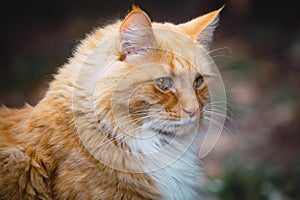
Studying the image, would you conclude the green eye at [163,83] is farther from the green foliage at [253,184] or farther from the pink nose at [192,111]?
the green foliage at [253,184]

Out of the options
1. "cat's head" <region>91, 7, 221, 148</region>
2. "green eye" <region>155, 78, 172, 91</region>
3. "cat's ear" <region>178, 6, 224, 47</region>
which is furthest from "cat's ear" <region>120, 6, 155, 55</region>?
"cat's ear" <region>178, 6, 224, 47</region>

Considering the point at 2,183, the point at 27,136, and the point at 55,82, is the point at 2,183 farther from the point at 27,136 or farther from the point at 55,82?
the point at 55,82

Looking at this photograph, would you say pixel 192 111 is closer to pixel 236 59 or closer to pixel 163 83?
pixel 163 83

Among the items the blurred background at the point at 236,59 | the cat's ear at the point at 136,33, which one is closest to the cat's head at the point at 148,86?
the cat's ear at the point at 136,33

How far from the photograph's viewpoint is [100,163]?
2129 mm

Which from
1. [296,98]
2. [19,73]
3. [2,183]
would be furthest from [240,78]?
[2,183]

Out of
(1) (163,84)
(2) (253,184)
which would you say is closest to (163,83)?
(1) (163,84)

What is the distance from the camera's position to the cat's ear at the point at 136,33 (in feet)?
6.45

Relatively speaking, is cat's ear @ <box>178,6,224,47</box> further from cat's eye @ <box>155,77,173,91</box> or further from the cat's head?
cat's eye @ <box>155,77,173,91</box>

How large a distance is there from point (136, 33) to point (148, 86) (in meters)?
0.20

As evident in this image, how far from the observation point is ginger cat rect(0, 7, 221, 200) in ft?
6.80

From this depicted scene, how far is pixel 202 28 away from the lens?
88.5 inches

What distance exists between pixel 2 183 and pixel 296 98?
293cm

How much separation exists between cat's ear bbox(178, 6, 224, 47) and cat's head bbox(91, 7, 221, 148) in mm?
125
